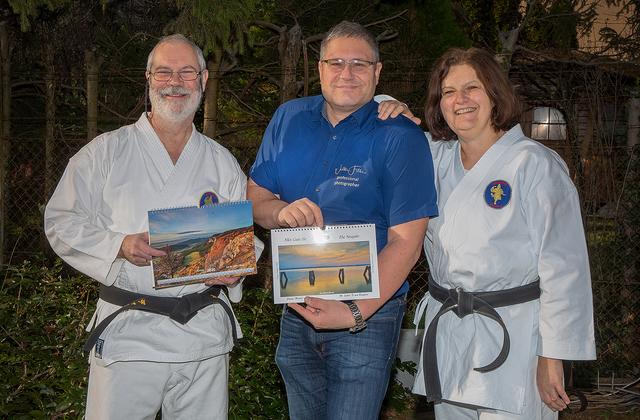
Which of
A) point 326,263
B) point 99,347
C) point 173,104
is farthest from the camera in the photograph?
point 173,104

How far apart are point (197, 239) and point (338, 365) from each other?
748mm

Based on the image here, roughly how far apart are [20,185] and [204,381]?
4.81 meters

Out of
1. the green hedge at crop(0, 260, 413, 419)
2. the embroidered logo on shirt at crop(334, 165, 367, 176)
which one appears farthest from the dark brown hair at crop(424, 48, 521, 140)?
the green hedge at crop(0, 260, 413, 419)

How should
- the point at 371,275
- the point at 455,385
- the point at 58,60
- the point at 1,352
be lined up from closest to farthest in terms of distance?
the point at 371,275 → the point at 455,385 → the point at 1,352 → the point at 58,60

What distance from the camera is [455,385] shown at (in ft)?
10.7

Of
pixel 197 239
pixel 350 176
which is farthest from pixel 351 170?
pixel 197 239

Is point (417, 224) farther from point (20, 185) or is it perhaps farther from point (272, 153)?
point (20, 185)

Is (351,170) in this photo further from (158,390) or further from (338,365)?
(158,390)

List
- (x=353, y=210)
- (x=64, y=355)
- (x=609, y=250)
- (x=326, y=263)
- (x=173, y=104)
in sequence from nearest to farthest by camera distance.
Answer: (x=326, y=263) → (x=353, y=210) → (x=173, y=104) → (x=64, y=355) → (x=609, y=250)

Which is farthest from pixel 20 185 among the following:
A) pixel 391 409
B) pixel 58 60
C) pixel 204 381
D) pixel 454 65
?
pixel 454 65

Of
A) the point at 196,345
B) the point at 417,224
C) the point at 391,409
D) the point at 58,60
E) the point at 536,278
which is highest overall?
the point at 58,60

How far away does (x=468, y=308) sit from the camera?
10.5 feet

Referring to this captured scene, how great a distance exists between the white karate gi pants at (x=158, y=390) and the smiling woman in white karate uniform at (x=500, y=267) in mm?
906

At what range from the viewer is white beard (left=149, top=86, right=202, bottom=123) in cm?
345
